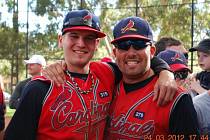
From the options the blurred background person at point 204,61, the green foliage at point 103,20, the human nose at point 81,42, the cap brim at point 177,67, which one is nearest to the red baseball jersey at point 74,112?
the human nose at point 81,42

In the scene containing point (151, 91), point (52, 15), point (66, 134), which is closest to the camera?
point (66, 134)

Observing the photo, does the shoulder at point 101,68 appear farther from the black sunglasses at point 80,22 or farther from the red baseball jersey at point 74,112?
the black sunglasses at point 80,22

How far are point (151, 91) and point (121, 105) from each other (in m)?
0.23

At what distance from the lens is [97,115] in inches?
110

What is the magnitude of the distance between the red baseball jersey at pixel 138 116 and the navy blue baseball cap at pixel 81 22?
49cm

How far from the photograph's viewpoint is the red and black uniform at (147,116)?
8.68ft

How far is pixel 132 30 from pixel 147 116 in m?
0.61

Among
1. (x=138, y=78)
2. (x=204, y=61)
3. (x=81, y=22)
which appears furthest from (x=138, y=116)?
(x=204, y=61)

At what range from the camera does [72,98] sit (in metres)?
2.73

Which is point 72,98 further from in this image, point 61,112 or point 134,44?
point 134,44

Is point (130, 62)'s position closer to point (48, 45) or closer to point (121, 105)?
point (121, 105)

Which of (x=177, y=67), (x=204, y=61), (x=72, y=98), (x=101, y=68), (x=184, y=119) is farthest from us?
(x=204, y=61)

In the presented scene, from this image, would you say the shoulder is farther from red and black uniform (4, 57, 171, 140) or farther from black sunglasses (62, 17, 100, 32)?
black sunglasses (62, 17, 100, 32)

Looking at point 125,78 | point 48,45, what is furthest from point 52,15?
point 125,78
